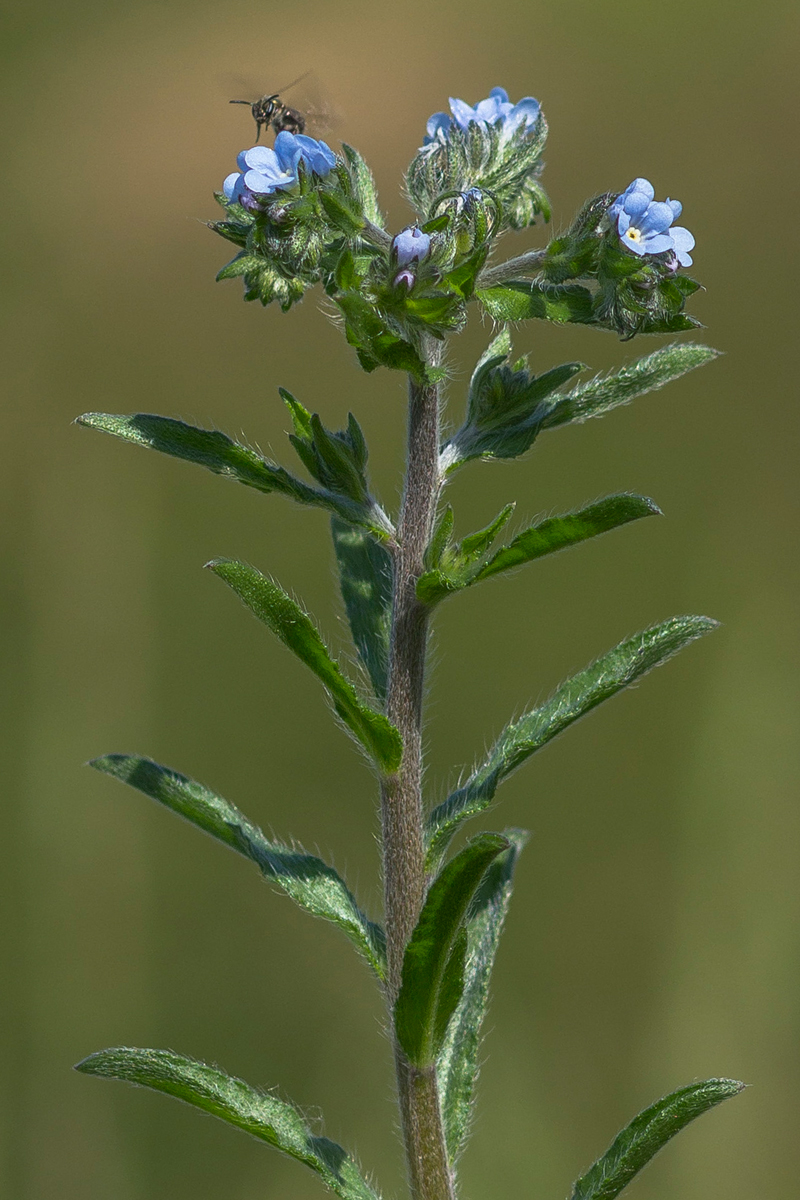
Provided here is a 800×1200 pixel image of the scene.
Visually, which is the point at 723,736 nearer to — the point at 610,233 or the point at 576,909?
the point at 576,909

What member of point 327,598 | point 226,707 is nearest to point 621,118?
point 327,598

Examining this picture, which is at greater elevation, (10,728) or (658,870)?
(10,728)

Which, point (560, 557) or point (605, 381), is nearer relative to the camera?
point (605, 381)


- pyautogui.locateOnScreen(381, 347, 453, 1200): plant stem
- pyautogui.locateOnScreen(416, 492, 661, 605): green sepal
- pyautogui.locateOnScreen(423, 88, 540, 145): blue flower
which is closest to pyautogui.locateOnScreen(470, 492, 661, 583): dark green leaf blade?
pyautogui.locateOnScreen(416, 492, 661, 605): green sepal

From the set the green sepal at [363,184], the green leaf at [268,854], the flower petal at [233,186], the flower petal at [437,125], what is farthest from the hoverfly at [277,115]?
the green leaf at [268,854]

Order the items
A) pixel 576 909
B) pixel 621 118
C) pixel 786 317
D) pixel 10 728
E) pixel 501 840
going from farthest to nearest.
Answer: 1. pixel 621 118
2. pixel 786 317
3. pixel 576 909
4. pixel 10 728
5. pixel 501 840

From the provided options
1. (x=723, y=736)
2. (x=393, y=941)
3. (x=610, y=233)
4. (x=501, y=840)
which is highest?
(x=610, y=233)
